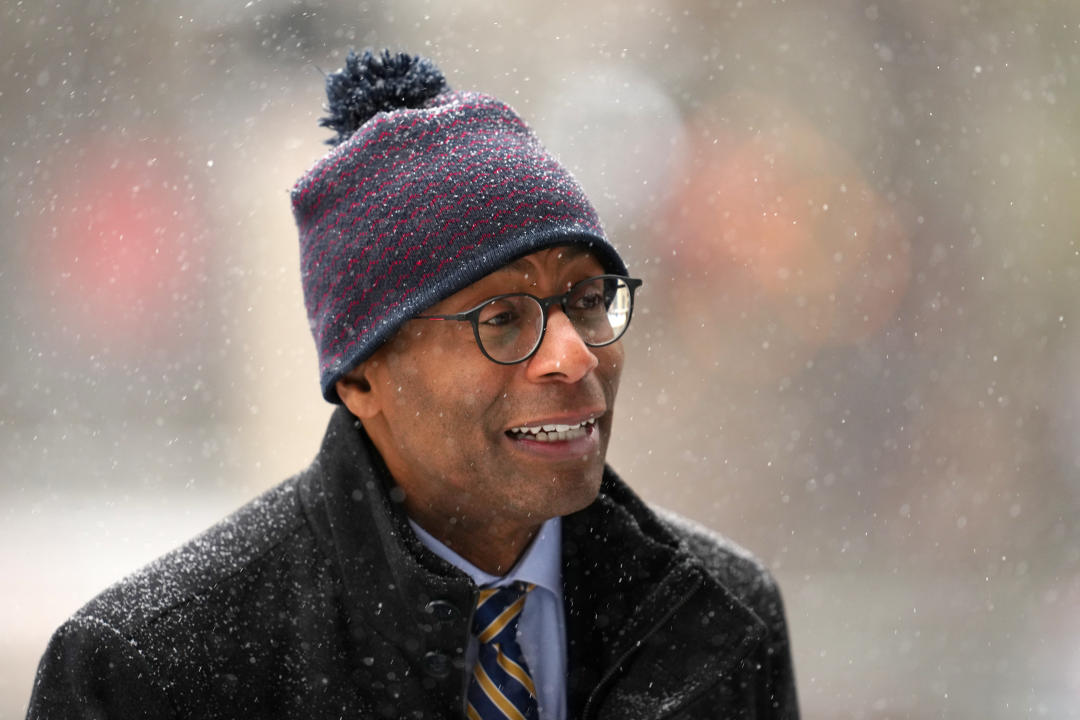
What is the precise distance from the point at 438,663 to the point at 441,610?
106mm

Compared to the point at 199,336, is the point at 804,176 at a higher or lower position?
higher

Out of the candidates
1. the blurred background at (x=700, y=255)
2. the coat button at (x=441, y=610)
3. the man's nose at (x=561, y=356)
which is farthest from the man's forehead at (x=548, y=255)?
the blurred background at (x=700, y=255)

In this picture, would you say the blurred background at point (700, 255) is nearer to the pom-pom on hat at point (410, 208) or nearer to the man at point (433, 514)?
the man at point (433, 514)

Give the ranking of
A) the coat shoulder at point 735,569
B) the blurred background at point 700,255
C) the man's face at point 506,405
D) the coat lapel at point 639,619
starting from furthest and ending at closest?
the blurred background at point 700,255 → the coat shoulder at point 735,569 → the coat lapel at point 639,619 → the man's face at point 506,405

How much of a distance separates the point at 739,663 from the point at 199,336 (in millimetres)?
9462

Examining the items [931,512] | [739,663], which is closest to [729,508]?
[931,512]

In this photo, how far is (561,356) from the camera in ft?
7.86

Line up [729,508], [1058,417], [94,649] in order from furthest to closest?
[1058,417] → [729,508] → [94,649]

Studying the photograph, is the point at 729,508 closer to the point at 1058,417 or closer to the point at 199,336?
the point at 1058,417

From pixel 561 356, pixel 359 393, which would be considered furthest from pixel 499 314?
pixel 359 393

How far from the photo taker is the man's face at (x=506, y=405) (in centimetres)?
244

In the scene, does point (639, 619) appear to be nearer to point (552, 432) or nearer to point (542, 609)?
point (542, 609)

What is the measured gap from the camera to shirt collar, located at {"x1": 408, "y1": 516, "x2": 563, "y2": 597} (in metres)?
2.62

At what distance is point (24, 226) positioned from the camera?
1047 cm
